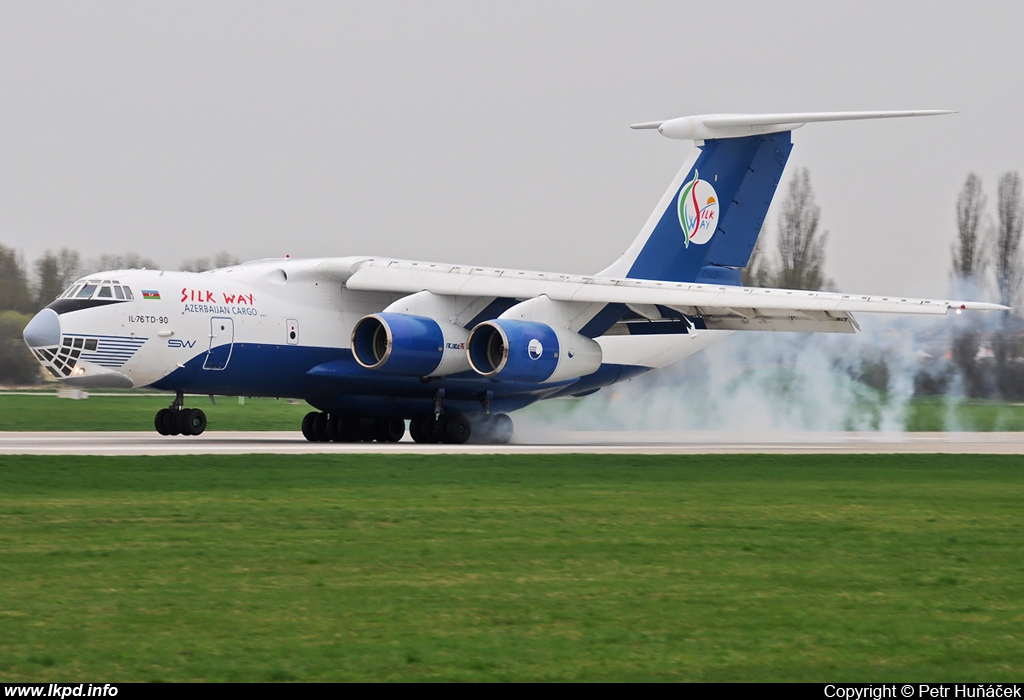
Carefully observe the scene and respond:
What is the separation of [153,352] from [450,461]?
5.94 metres

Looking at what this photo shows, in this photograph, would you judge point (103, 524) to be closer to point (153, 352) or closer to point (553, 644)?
point (553, 644)

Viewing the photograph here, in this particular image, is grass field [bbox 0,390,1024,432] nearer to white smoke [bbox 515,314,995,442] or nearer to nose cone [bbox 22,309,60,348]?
white smoke [bbox 515,314,995,442]

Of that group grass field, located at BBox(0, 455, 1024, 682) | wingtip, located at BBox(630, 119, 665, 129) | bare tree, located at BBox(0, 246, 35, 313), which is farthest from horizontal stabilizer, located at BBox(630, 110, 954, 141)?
bare tree, located at BBox(0, 246, 35, 313)

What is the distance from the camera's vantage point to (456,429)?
2125 centimetres

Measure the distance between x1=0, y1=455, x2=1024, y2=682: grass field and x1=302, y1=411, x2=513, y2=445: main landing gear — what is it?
26.5 ft

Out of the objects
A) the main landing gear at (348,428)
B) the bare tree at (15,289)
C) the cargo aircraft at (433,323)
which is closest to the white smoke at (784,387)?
the cargo aircraft at (433,323)

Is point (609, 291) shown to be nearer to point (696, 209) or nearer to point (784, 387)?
point (696, 209)

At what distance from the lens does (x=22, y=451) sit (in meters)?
16.1

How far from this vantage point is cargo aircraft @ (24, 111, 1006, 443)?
19188 mm

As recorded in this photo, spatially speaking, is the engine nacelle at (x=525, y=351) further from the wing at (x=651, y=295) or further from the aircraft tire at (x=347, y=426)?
the aircraft tire at (x=347, y=426)

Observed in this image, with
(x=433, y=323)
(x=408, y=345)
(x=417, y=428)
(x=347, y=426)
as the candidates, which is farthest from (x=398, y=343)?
(x=347, y=426)

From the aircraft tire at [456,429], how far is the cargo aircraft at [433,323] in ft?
0.07

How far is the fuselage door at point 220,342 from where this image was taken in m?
19.7
